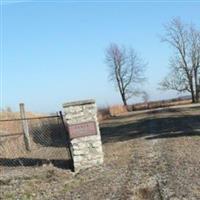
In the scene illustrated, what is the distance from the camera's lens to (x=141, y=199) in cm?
938

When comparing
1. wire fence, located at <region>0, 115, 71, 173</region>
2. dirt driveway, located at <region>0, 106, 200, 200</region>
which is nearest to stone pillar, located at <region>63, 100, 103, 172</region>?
dirt driveway, located at <region>0, 106, 200, 200</region>

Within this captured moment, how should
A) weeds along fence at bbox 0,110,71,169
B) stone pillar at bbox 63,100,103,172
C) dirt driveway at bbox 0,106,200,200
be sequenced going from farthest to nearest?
weeds along fence at bbox 0,110,71,169
stone pillar at bbox 63,100,103,172
dirt driveway at bbox 0,106,200,200

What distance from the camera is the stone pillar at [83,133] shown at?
14.1m

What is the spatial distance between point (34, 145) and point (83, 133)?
669 cm

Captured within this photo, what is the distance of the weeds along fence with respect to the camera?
16.0 meters

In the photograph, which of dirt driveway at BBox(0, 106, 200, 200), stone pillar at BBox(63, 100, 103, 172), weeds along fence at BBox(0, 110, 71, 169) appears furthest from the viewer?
weeds along fence at BBox(0, 110, 71, 169)

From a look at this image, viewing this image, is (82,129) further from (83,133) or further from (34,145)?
(34,145)

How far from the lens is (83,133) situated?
46.6 feet

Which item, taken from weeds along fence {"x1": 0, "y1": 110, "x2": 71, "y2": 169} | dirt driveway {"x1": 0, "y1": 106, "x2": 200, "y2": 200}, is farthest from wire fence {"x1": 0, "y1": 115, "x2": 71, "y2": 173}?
dirt driveway {"x1": 0, "y1": 106, "x2": 200, "y2": 200}

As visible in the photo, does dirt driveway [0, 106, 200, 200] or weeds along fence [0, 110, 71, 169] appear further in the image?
weeds along fence [0, 110, 71, 169]

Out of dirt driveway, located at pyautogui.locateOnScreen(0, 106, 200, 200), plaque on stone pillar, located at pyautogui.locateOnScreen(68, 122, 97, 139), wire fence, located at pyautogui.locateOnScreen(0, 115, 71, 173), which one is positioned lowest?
dirt driveway, located at pyautogui.locateOnScreen(0, 106, 200, 200)

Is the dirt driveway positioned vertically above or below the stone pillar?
below

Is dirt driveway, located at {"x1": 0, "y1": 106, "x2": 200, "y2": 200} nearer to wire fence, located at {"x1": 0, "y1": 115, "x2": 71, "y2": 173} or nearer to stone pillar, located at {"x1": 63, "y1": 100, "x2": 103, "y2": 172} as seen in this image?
stone pillar, located at {"x1": 63, "y1": 100, "x2": 103, "y2": 172}

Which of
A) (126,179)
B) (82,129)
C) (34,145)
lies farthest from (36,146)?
(126,179)
